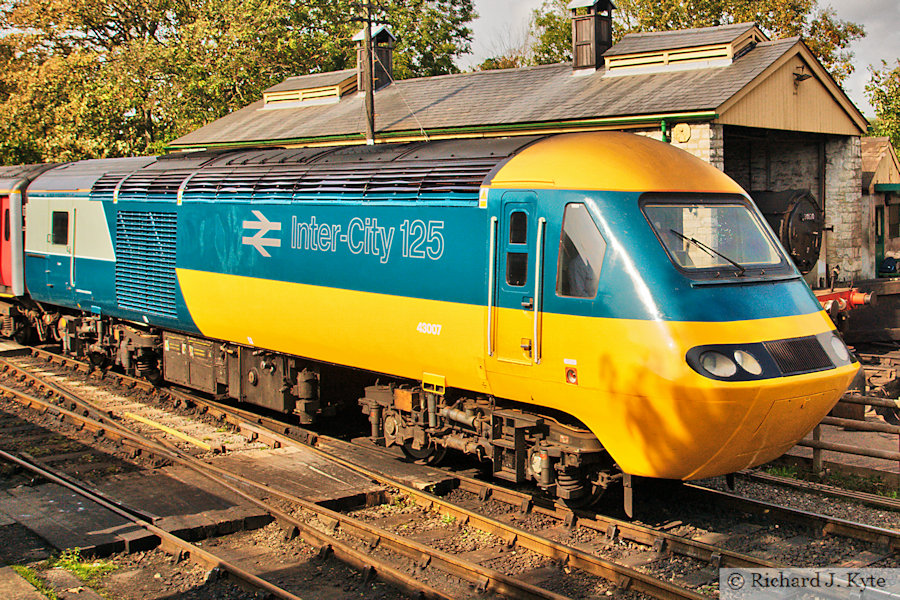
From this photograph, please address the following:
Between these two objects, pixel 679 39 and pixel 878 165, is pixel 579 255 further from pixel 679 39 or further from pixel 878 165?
pixel 878 165

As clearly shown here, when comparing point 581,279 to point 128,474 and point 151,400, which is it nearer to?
point 128,474

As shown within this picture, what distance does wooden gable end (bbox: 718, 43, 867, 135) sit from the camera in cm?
1814

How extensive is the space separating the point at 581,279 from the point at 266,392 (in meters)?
5.44

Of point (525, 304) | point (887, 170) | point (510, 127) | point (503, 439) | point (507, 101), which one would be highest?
point (507, 101)

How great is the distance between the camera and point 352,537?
7746mm

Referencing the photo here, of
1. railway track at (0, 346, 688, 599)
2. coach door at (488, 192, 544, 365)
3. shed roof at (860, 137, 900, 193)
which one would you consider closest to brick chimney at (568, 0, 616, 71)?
shed roof at (860, 137, 900, 193)

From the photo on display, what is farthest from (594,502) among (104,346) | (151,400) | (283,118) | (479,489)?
(283,118)

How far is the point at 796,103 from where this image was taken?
20.1 metres

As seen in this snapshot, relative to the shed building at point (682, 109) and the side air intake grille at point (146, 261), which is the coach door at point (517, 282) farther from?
the shed building at point (682, 109)

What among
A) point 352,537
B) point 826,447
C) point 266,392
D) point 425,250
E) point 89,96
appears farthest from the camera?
point 89,96

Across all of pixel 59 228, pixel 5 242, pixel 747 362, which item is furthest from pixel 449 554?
pixel 5 242

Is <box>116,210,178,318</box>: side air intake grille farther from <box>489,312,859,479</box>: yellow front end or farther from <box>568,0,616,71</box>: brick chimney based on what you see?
<box>568,0,616,71</box>: brick chimney

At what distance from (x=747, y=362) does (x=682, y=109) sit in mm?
11514

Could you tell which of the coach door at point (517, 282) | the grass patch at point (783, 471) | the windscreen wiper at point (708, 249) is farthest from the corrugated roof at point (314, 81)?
the windscreen wiper at point (708, 249)
